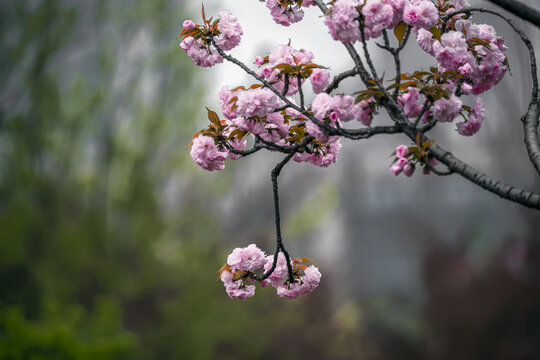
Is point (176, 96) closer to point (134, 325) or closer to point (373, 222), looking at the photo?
point (134, 325)

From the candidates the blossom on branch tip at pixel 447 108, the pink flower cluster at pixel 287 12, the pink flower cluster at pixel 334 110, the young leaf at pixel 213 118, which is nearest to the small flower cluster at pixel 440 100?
the blossom on branch tip at pixel 447 108

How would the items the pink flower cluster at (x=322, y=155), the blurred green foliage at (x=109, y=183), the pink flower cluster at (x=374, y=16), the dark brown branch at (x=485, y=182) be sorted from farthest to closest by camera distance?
the blurred green foliage at (x=109, y=183) < the pink flower cluster at (x=322, y=155) < the pink flower cluster at (x=374, y=16) < the dark brown branch at (x=485, y=182)

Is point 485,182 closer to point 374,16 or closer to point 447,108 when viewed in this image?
point 447,108

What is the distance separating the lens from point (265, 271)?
1.48 metres

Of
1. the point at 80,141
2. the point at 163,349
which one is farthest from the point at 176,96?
the point at 163,349

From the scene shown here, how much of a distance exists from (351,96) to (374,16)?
182 mm

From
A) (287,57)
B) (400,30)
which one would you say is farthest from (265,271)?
(400,30)

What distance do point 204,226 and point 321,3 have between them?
5.61 meters

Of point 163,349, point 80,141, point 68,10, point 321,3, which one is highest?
point 68,10

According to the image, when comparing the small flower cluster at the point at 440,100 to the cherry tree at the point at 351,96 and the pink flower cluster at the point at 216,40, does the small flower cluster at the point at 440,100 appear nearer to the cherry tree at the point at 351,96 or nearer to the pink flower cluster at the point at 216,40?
the cherry tree at the point at 351,96

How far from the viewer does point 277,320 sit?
7633 mm

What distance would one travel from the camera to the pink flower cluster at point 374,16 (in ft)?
3.90

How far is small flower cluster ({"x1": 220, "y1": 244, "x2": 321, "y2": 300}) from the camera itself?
1.46 metres

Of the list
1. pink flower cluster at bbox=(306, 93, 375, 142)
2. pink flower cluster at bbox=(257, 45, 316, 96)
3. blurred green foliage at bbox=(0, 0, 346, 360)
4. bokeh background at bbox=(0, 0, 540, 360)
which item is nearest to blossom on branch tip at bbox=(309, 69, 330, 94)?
pink flower cluster at bbox=(257, 45, 316, 96)
